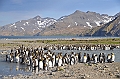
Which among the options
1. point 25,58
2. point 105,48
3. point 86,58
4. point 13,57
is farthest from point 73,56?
point 105,48

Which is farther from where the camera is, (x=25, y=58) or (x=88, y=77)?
(x=25, y=58)

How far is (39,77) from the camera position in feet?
55.4

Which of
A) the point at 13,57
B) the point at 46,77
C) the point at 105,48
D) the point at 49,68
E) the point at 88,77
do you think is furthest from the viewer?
the point at 105,48

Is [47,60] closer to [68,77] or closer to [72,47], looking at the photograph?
[68,77]

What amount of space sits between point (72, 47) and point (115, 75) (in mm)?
34414

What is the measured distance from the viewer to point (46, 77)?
54.4 ft

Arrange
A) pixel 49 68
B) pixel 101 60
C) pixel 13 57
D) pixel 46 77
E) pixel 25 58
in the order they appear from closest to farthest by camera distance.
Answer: pixel 46 77 < pixel 49 68 < pixel 101 60 < pixel 25 58 < pixel 13 57

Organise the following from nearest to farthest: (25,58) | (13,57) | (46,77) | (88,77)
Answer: (88,77) → (46,77) → (25,58) → (13,57)

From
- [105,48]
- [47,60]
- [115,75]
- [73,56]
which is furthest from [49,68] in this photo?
[105,48]

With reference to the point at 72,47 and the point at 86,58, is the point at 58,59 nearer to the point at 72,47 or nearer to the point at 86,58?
the point at 86,58

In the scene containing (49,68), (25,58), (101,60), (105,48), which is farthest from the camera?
(105,48)

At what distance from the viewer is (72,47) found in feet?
165

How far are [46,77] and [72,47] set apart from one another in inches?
1332

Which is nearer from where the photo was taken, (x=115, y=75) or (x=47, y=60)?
(x=115, y=75)
